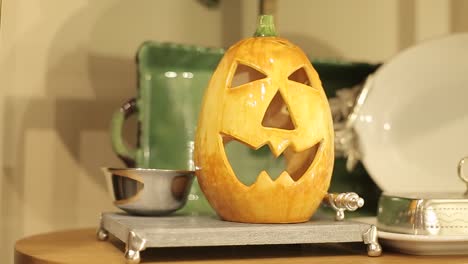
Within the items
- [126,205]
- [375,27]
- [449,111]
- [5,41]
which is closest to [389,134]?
[449,111]

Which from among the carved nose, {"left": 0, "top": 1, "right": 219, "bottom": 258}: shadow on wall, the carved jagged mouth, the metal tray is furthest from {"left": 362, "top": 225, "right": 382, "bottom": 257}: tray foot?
{"left": 0, "top": 1, "right": 219, "bottom": 258}: shadow on wall

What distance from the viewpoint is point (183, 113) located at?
86 centimetres

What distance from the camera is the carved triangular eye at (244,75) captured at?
0.67m

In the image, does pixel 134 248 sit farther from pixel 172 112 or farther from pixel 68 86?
pixel 68 86

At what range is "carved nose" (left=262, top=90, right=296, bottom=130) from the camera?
2.18 ft

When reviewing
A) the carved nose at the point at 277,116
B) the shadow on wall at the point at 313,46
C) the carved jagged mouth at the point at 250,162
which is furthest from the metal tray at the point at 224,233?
the shadow on wall at the point at 313,46

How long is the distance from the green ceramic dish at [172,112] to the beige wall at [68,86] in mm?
129

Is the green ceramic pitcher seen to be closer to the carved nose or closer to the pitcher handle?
the pitcher handle

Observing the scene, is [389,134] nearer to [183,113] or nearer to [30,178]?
[183,113]

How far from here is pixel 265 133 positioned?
2.01 feet

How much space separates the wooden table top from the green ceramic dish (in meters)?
0.18

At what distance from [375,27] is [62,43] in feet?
1.66

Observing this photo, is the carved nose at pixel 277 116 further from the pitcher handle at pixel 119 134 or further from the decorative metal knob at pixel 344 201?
the pitcher handle at pixel 119 134

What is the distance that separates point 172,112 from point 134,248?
335 millimetres
